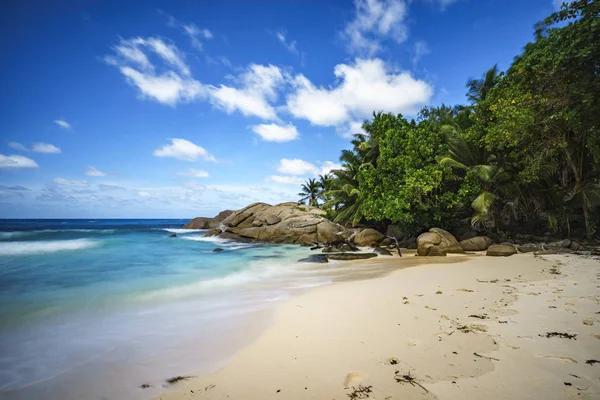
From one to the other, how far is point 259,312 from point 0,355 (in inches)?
147

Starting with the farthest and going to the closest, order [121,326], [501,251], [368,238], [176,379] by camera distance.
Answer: [368,238] < [501,251] < [121,326] < [176,379]

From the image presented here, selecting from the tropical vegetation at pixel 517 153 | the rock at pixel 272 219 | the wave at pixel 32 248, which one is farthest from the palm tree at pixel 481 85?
the wave at pixel 32 248

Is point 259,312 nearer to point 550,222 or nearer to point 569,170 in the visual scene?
point 550,222

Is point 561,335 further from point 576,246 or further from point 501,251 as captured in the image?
point 576,246

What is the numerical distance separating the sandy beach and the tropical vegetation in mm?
5706

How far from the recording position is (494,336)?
3.27 meters

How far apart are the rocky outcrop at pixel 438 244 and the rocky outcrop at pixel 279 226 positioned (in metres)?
8.51

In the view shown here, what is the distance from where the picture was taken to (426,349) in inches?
120

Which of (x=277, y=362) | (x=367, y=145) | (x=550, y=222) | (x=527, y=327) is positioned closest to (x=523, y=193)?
(x=550, y=222)

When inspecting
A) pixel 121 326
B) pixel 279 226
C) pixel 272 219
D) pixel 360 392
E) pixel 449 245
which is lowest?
pixel 121 326

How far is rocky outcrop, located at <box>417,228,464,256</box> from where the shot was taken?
469 inches

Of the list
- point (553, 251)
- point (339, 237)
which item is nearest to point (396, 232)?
point (339, 237)

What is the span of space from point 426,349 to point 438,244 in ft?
33.8

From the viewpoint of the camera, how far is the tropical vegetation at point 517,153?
717 cm
